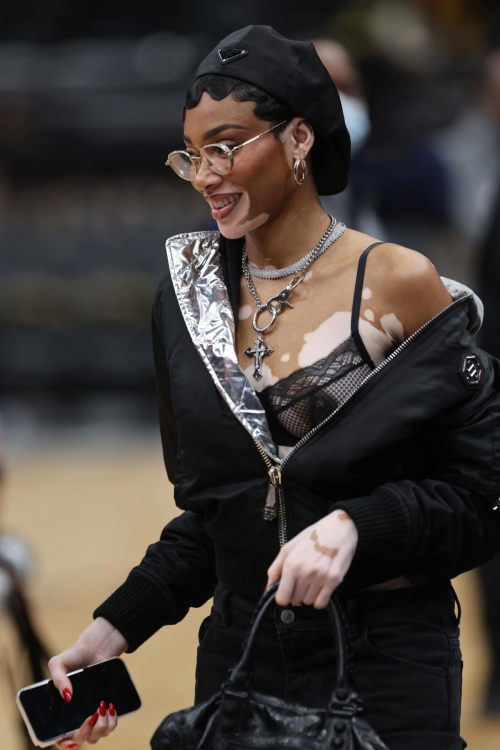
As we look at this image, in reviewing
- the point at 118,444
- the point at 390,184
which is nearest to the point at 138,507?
the point at 118,444

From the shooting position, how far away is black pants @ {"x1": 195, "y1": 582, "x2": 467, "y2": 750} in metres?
1.91

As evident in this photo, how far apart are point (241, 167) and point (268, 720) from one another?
35.1 inches

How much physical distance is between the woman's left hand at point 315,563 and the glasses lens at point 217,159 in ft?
2.03

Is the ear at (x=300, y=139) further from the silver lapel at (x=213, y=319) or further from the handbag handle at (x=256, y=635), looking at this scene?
the handbag handle at (x=256, y=635)

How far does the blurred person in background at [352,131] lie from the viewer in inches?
153

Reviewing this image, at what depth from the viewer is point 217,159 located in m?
2.00

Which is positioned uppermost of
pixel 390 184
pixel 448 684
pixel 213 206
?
pixel 390 184

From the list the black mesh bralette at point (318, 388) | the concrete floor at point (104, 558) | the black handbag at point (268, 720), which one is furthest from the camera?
the concrete floor at point (104, 558)

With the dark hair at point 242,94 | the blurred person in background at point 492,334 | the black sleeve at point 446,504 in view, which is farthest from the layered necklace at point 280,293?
the blurred person in background at point 492,334

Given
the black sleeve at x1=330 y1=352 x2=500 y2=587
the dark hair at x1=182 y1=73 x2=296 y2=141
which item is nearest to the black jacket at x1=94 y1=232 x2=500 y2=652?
the black sleeve at x1=330 y1=352 x2=500 y2=587

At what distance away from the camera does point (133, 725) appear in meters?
4.31

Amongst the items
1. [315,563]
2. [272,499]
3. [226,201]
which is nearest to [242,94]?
[226,201]

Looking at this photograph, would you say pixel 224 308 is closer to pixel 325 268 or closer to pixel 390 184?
pixel 325 268

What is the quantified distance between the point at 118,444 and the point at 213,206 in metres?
7.89
